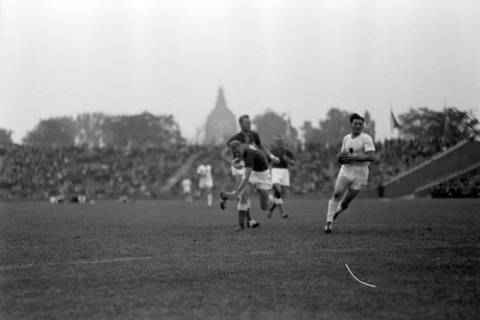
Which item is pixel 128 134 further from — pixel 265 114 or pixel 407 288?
pixel 407 288

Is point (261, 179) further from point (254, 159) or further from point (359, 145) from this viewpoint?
point (359, 145)

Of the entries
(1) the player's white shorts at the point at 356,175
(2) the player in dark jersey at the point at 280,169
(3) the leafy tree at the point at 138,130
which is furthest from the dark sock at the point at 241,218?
(3) the leafy tree at the point at 138,130

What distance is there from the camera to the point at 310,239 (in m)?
10.5

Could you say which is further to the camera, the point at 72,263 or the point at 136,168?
the point at 136,168

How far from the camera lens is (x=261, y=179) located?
47.7 feet

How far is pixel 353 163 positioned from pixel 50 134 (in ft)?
435

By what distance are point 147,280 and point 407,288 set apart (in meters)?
2.45

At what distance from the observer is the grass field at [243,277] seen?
4.98m

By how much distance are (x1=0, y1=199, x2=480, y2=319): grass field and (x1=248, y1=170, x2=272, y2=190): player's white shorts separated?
3.30 meters

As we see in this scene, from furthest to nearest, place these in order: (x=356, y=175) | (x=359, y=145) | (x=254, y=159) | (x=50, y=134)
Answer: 1. (x=50, y=134)
2. (x=254, y=159)
3. (x=356, y=175)
4. (x=359, y=145)

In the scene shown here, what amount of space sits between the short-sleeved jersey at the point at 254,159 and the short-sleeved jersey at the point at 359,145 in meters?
2.33

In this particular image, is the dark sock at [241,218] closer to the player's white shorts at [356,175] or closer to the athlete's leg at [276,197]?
the player's white shorts at [356,175]

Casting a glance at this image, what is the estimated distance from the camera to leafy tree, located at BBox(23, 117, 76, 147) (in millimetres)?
137375

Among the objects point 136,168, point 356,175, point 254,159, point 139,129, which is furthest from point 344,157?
point 139,129
